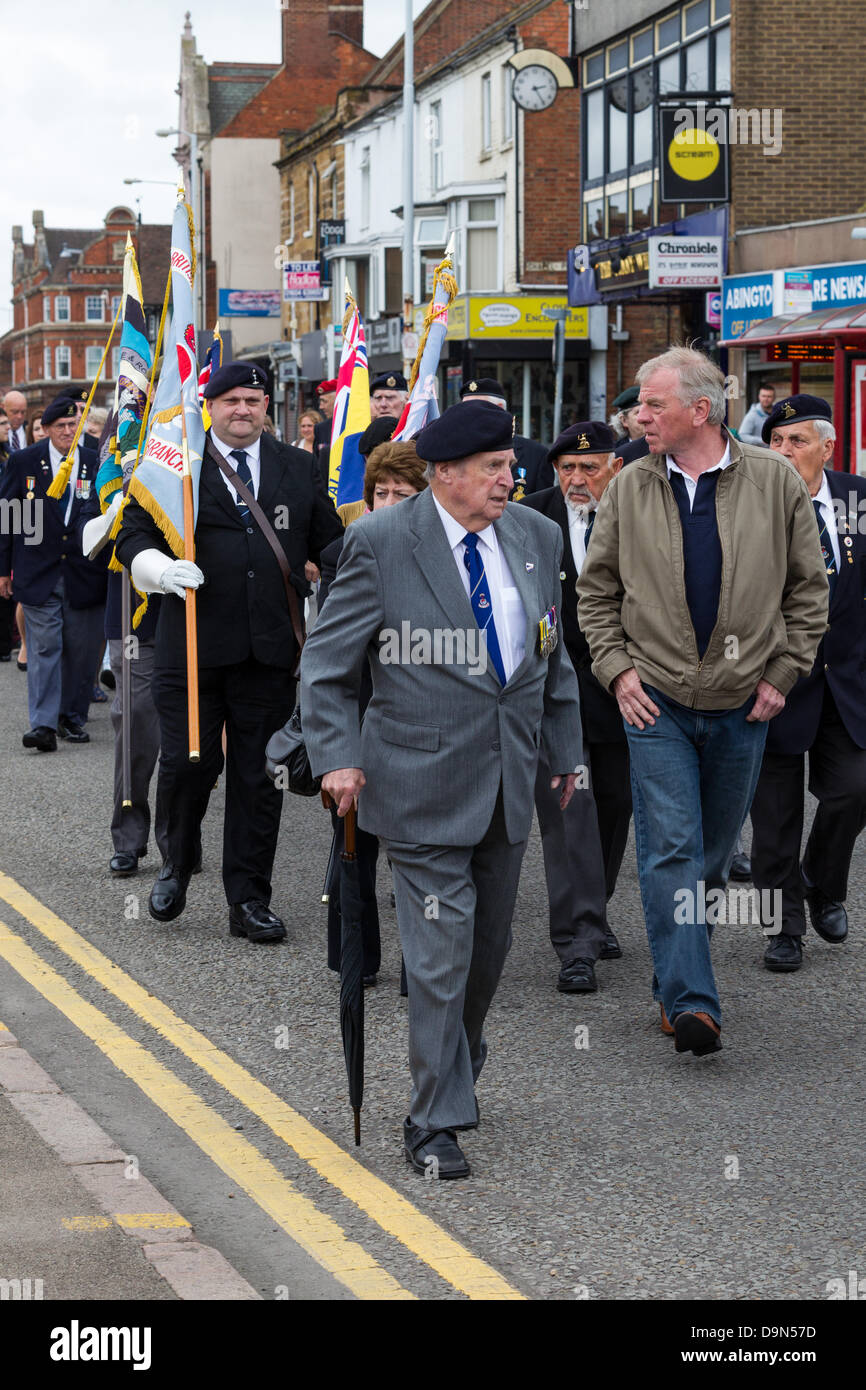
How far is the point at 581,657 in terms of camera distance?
691 centimetres

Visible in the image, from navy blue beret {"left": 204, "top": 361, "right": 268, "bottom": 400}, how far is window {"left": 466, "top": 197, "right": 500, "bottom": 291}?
34.9 m

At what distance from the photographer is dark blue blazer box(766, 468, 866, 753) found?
6824 mm

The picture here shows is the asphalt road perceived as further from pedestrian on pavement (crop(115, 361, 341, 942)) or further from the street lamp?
the street lamp

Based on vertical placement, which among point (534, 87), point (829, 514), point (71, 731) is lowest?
point (71, 731)

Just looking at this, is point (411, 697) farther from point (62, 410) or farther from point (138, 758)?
point (62, 410)

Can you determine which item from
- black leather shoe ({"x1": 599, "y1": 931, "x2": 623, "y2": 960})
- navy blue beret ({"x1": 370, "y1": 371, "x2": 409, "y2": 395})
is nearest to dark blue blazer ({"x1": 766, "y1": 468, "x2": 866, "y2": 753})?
black leather shoe ({"x1": 599, "y1": 931, "x2": 623, "y2": 960})

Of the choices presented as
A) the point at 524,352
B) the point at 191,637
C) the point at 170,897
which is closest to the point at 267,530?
the point at 191,637

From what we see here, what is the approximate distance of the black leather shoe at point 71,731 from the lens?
12.6 meters

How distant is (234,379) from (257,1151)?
10.6 feet

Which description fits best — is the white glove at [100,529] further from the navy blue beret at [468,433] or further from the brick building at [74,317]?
the brick building at [74,317]

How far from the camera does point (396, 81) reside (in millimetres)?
53656

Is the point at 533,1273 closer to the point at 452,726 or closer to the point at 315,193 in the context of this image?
the point at 452,726

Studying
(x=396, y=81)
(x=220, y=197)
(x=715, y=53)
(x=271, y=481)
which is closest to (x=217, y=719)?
(x=271, y=481)

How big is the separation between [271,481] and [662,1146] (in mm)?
3385
